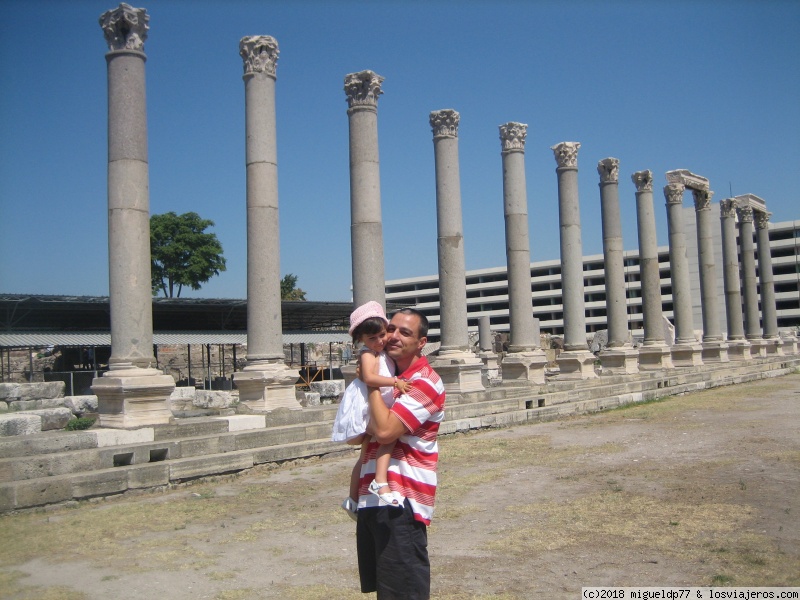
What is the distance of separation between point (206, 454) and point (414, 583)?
8963mm

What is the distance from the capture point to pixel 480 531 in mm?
8484

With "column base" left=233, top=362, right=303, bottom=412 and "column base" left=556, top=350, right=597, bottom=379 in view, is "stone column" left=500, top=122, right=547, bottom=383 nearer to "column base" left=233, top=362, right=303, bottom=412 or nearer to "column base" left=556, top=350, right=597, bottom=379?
"column base" left=556, top=350, right=597, bottom=379

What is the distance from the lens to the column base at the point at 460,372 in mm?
20172

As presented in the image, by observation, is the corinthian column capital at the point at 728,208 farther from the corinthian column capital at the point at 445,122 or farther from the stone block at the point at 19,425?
the stone block at the point at 19,425

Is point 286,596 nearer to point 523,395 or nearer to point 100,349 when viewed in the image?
point 523,395

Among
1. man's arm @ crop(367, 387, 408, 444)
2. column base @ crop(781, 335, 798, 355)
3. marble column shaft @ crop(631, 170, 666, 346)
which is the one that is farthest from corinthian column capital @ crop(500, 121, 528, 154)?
column base @ crop(781, 335, 798, 355)

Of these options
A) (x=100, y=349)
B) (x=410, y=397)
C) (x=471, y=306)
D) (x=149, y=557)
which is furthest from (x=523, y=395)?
(x=471, y=306)

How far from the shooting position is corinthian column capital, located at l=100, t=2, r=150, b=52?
13875 mm

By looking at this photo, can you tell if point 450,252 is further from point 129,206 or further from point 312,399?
point 129,206

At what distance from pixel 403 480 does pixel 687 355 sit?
32.5 m

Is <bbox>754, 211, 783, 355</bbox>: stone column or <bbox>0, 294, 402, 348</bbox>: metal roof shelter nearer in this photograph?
<bbox>0, 294, 402, 348</bbox>: metal roof shelter

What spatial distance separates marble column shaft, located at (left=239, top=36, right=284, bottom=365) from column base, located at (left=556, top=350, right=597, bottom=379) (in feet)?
41.7

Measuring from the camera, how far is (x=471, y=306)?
104 meters

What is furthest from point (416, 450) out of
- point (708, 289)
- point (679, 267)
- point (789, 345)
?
point (789, 345)
